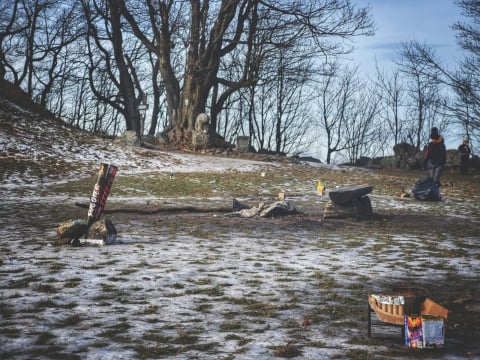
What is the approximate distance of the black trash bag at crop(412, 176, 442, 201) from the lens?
1722 centimetres

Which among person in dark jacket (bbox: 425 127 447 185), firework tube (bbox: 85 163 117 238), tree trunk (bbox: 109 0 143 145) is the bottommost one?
firework tube (bbox: 85 163 117 238)

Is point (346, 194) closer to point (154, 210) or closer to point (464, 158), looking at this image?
point (154, 210)

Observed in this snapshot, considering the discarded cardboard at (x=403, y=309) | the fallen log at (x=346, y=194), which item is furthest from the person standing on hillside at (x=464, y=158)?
the discarded cardboard at (x=403, y=309)

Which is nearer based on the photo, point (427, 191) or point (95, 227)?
point (95, 227)

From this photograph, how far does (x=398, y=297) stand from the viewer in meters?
4.87

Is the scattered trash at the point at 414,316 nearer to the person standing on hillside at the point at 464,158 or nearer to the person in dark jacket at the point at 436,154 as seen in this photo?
the person in dark jacket at the point at 436,154

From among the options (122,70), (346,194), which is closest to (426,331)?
(346,194)

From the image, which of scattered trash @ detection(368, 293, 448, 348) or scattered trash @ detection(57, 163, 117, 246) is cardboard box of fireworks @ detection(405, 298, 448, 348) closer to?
scattered trash @ detection(368, 293, 448, 348)

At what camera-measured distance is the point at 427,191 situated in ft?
56.6

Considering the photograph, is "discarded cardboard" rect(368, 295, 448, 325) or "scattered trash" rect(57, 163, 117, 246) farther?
"scattered trash" rect(57, 163, 117, 246)

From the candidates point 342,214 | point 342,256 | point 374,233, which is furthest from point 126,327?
point 342,214

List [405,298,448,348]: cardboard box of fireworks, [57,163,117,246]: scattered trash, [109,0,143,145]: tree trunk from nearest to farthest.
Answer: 1. [405,298,448,348]: cardboard box of fireworks
2. [57,163,117,246]: scattered trash
3. [109,0,143,145]: tree trunk

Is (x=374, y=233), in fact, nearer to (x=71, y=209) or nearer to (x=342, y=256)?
(x=342, y=256)

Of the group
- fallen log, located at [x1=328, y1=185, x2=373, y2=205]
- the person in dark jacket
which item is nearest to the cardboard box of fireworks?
fallen log, located at [x1=328, y1=185, x2=373, y2=205]
